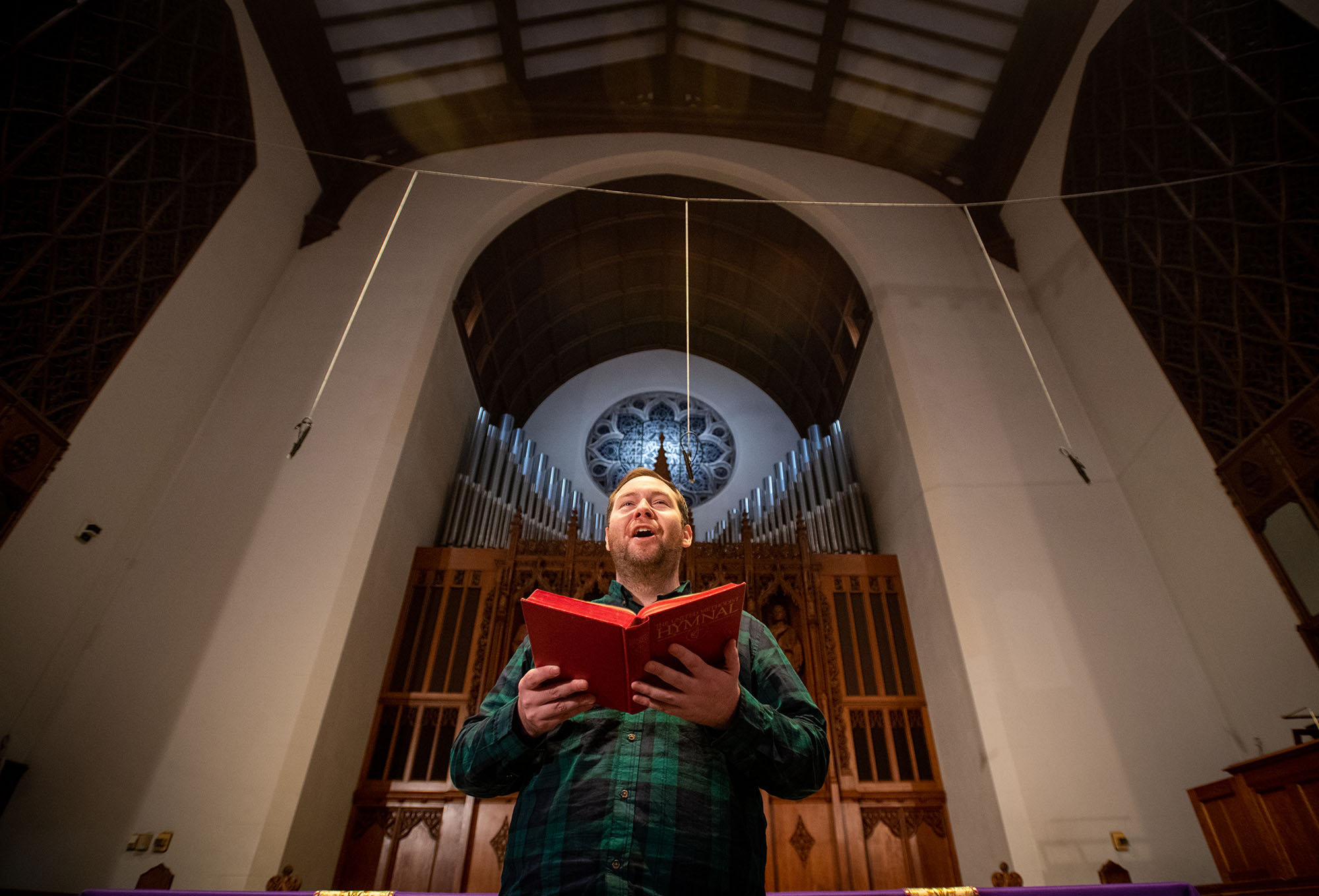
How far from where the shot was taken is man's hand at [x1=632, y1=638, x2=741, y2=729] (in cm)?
109

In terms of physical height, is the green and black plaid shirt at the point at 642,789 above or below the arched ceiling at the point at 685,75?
below

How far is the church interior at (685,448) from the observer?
11.3 feet

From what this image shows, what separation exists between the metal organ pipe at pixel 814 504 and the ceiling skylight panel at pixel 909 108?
3.05 meters

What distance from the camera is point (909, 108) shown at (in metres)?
6.32

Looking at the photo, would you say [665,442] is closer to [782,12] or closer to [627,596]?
[782,12]

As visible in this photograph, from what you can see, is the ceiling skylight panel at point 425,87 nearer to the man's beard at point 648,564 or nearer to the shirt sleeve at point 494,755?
the man's beard at point 648,564

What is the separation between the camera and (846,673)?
16.9ft

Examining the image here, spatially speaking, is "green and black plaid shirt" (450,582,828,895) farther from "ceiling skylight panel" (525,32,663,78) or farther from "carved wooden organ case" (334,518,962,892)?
"ceiling skylight panel" (525,32,663,78)

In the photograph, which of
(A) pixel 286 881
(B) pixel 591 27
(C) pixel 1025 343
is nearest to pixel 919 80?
(C) pixel 1025 343

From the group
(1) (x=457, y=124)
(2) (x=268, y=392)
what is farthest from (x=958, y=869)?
(1) (x=457, y=124)

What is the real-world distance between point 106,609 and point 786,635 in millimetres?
4597

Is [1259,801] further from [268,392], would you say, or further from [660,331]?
[660,331]

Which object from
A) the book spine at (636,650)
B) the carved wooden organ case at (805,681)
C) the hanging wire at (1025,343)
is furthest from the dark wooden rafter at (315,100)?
the book spine at (636,650)

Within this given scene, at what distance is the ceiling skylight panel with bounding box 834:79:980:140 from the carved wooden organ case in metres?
4.07
